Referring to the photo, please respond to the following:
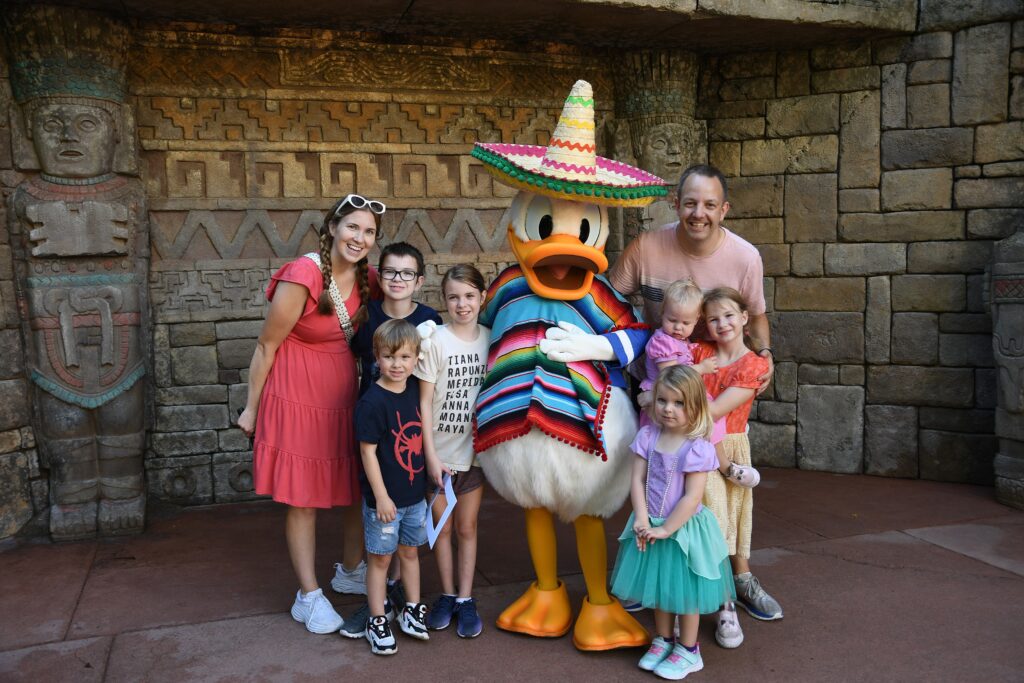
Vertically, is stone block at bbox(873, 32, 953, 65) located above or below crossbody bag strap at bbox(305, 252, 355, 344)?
above

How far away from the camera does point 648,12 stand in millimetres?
4602

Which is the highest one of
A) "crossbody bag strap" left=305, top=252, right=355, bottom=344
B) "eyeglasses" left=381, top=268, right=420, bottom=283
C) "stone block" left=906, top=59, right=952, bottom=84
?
"stone block" left=906, top=59, right=952, bottom=84

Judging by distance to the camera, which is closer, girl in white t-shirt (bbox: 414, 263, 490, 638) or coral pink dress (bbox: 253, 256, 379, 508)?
girl in white t-shirt (bbox: 414, 263, 490, 638)

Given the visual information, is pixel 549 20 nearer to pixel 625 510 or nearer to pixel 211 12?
pixel 211 12

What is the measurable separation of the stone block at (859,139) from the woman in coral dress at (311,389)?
3.41 metres

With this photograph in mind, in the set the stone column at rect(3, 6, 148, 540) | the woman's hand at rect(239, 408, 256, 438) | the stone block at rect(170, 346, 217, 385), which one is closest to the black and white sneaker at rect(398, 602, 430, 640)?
the woman's hand at rect(239, 408, 256, 438)

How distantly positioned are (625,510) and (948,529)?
1.66m

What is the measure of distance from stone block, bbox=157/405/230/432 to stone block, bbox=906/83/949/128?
4.51 meters

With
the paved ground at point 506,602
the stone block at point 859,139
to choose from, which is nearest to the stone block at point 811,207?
the stone block at point 859,139

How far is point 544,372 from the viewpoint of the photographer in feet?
9.80

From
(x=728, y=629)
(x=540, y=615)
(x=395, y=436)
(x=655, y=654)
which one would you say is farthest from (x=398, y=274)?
(x=728, y=629)

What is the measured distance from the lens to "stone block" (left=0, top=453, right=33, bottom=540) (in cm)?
435

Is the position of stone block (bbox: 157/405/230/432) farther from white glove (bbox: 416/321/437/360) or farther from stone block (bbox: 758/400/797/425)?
stone block (bbox: 758/400/797/425)

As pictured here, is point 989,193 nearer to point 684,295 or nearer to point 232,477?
point 684,295
